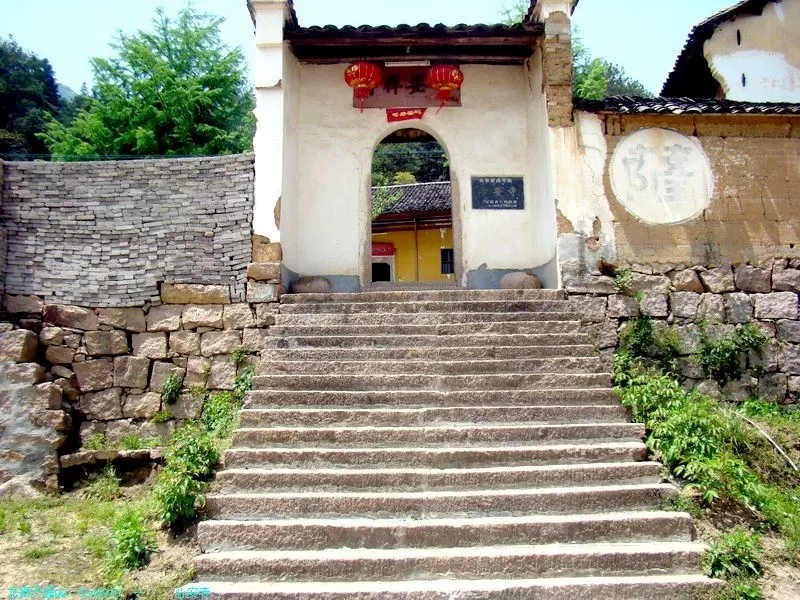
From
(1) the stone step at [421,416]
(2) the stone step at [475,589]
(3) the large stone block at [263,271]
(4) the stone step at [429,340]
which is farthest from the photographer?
(3) the large stone block at [263,271]

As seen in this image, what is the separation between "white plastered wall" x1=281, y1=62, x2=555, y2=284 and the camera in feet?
25.9

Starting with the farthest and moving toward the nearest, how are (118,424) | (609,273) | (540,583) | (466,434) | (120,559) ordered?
(609,273)
(118,424)
(466,434)
(120,559)
(540,583)

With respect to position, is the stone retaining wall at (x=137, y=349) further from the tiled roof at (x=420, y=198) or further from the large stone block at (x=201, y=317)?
the tiled roof at (x=420, y=198)

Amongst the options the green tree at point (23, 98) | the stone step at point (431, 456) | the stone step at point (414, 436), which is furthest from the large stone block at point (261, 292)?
the green tree at point (23, 98)

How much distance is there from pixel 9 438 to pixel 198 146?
797 centimetres

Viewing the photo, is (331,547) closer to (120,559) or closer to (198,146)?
(120,559)

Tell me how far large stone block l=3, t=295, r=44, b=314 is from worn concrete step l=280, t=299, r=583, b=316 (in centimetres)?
263

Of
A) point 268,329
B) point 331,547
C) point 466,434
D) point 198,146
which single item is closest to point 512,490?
point 466,434

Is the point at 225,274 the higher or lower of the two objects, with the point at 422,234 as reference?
lower

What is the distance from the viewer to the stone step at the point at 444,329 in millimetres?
6059

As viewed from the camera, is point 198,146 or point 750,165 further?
point 198,146

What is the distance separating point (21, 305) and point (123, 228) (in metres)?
1.32

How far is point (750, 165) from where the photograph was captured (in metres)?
7.02

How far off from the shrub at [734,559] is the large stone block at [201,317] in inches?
197
